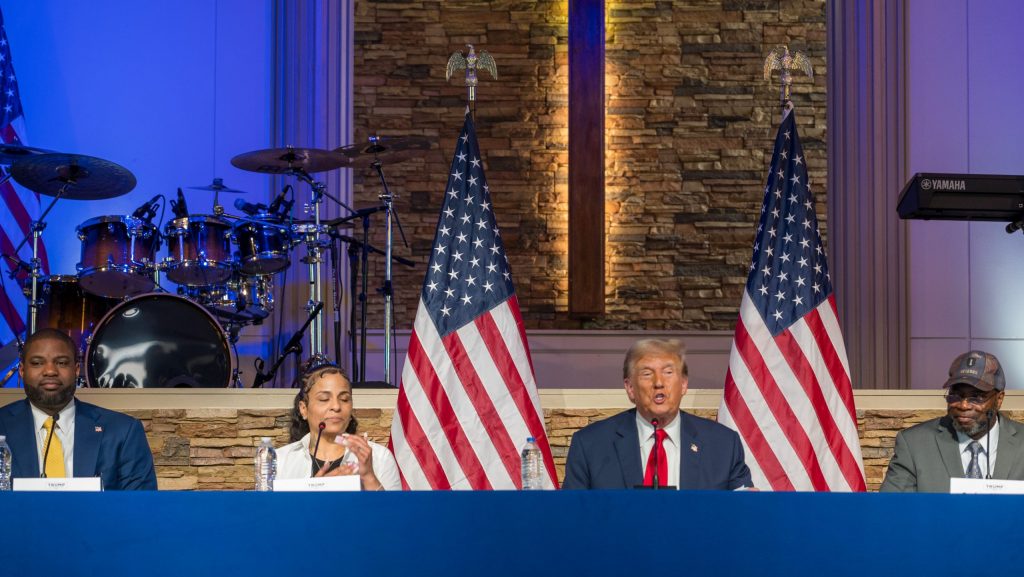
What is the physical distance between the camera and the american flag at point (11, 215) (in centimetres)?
776

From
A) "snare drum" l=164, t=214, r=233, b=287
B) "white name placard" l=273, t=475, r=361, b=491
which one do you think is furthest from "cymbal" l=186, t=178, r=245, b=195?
"white name placard" l=273, t=475, r=361, b=491

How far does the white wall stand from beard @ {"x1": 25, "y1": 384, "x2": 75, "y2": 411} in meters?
4.94

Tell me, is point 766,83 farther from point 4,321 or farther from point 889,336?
point 4,321

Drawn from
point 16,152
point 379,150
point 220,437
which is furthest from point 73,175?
point 220,437

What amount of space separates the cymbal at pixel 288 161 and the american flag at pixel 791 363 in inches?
106

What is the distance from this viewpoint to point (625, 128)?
9188 mm

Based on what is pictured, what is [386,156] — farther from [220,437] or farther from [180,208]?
[220,437]

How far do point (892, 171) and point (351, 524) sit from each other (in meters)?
6.04

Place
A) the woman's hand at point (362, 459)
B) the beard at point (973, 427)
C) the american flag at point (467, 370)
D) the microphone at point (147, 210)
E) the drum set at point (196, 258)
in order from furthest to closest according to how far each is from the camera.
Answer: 1. the microphone at point (147, 210)
2. the drum set at point (196, 258)
3. the american flag at point (467, 370)
4. the beard at point (973, 427)
5. the woman's hand at point (362, 459)

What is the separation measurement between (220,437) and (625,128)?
4.67 meters

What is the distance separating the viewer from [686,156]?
9.20m

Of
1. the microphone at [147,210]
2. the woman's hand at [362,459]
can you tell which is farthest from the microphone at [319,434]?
the microphone at [147,210]

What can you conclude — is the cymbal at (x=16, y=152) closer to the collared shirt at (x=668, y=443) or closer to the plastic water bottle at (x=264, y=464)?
the plastic water bottle at (x=264, y=464)

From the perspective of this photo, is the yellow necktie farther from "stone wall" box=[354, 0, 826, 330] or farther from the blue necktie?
"stone wall" box=[354, 0, 826, 330]
